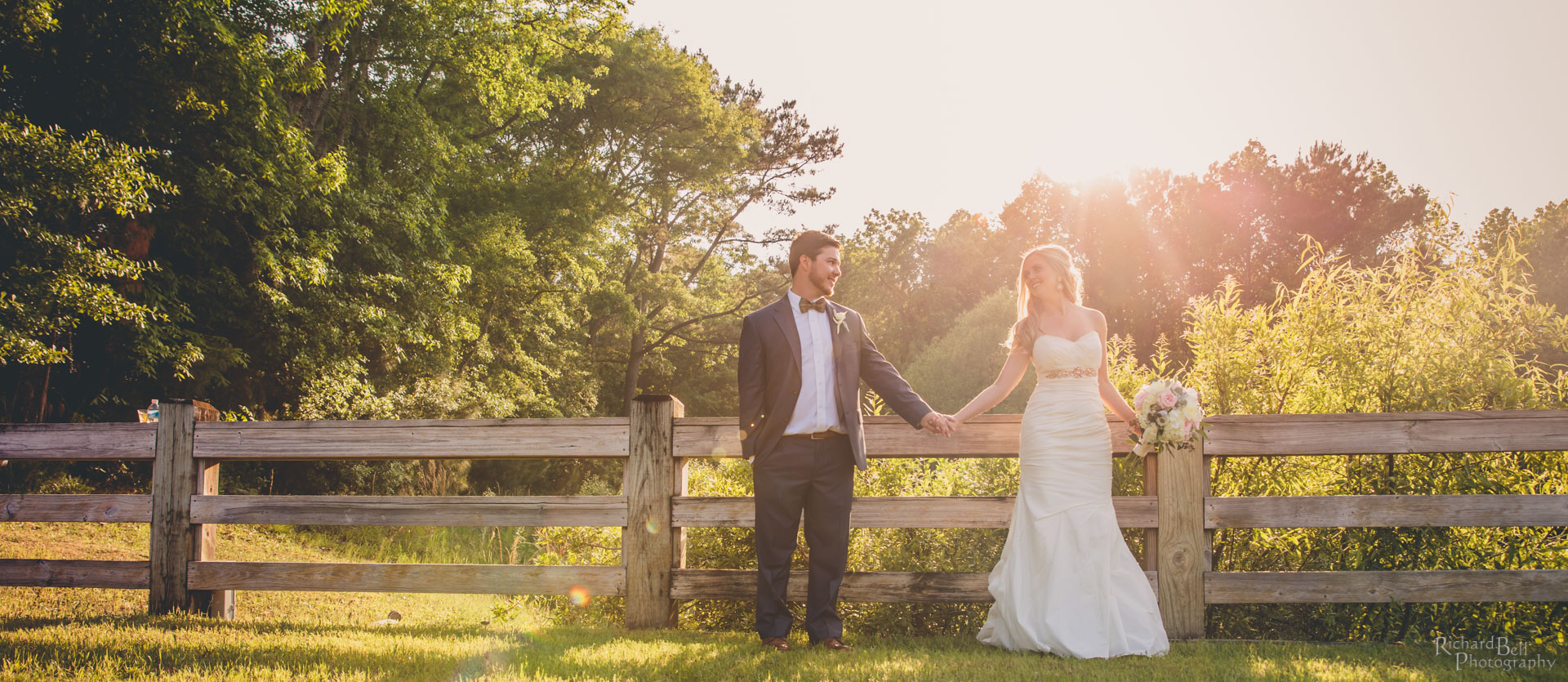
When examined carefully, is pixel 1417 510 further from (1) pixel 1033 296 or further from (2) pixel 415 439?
(2) pixel 415 439

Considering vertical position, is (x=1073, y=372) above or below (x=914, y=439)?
above

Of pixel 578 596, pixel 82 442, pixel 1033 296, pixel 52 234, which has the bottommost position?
pixel 578 596

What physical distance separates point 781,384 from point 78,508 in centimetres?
421

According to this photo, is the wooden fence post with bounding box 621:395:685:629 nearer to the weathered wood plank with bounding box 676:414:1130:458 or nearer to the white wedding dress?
the weathered wood plank with bounding box 676:414:1130:458

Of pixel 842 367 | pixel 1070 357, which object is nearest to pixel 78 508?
pixel 842 367

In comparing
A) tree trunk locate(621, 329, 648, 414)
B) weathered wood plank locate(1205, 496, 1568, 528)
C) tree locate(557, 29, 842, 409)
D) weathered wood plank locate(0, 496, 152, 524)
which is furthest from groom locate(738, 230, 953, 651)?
tree trunk locate(621, 329, 648, 414)

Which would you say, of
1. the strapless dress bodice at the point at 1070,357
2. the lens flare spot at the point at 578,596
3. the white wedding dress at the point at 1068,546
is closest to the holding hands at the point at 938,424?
the white wedding dress at the point at 1068,546

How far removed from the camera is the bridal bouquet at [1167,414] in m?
3.92

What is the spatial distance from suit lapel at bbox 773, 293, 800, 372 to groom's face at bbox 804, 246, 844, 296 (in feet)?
0.67

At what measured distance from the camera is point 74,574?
4.68 m

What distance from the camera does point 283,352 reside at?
46.0 ft

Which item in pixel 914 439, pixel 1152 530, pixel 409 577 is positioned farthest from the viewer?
pixel 409 577

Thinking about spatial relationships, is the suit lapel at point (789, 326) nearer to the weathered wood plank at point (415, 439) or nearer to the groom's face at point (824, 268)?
the groom's face at point (824, 268)

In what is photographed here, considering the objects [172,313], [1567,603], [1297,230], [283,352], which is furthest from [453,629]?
[1297,230]
